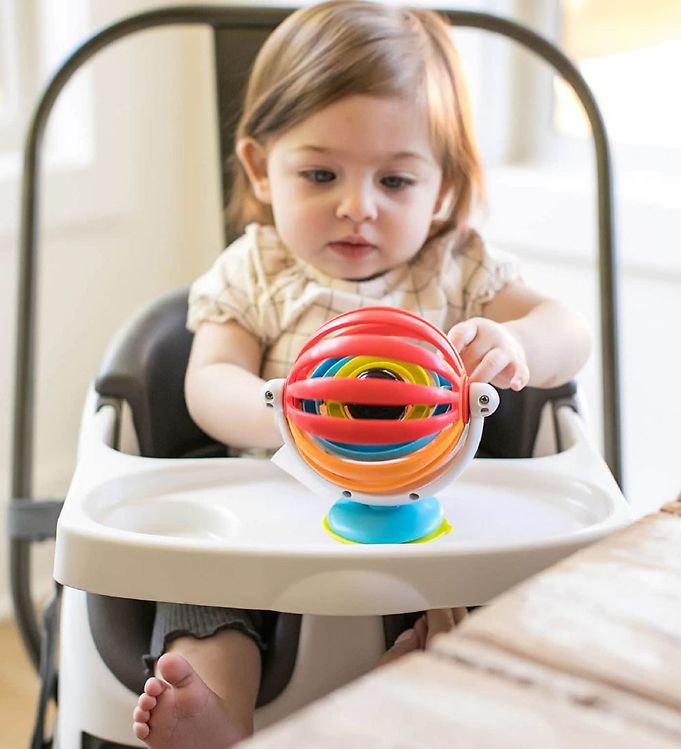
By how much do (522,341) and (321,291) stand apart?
190 millimetres

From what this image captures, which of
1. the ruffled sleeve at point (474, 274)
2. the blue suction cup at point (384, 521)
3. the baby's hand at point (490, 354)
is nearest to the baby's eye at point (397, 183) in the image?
the ruffled sleeve at point (474, 274)

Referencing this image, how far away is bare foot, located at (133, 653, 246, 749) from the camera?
0.80 meters

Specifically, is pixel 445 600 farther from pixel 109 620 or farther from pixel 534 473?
pixel 109 620

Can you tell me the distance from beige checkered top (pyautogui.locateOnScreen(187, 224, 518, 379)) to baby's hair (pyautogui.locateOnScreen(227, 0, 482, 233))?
4 cm

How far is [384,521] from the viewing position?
0.82 meters

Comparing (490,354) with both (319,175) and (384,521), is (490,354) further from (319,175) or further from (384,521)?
(319,175)

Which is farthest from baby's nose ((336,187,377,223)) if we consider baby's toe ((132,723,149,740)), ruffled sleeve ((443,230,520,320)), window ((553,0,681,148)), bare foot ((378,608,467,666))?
window ((553,0,681,148))

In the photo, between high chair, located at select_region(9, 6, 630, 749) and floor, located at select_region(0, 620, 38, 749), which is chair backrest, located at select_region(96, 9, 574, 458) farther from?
floor, located at select_region(0, 620, 38, 749)

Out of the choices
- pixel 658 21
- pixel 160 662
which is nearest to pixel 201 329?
pixel 160 662

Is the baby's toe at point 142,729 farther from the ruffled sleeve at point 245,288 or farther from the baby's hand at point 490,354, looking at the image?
the ruffled sleeve at point 245,288

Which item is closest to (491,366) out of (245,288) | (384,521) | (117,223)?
(384,521)

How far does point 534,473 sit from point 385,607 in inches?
7.9

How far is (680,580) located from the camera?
500mm

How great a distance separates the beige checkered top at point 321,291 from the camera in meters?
1.11
